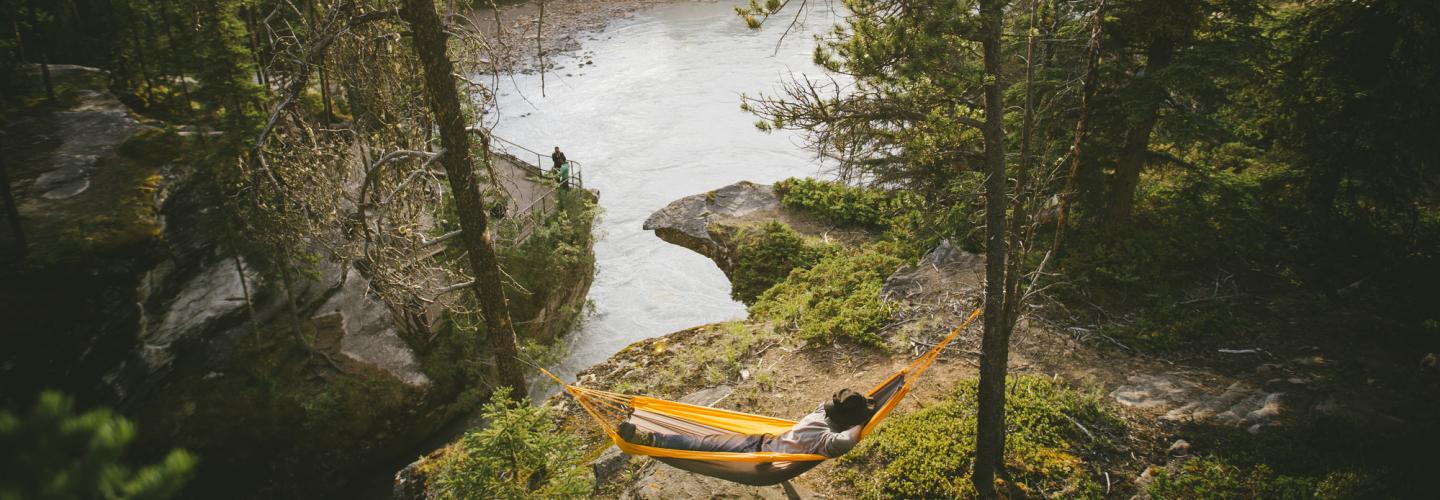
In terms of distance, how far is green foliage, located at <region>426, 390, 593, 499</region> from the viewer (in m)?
4.76

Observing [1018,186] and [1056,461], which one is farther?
[1056,461]

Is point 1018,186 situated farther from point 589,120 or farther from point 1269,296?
point 589,120

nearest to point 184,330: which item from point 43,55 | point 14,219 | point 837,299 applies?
point 14,219

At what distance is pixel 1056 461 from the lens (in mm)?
5402

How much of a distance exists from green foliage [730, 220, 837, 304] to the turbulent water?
3200 millimetres

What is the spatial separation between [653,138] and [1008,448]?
1752 centimetres

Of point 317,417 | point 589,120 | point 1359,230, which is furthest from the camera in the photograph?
point 589,120

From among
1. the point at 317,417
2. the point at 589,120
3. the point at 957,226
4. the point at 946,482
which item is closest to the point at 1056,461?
the point at 946,482

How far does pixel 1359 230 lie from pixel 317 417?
45.4 feet

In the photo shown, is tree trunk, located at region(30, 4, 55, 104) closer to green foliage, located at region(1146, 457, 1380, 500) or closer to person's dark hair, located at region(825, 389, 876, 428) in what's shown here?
person's dark hair, located at region(825, 389, 876, 428)

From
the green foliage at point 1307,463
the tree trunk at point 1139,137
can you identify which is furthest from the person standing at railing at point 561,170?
the green foliage at point 1307,463

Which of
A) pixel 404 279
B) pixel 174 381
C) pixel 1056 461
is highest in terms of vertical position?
pixel 404 279

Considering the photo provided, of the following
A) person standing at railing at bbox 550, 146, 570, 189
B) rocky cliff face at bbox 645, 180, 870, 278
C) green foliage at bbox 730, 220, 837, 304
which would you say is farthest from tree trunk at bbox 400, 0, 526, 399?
person standing at railing at bbox 550, 146, 570, 189

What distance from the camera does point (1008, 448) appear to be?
5578mm
